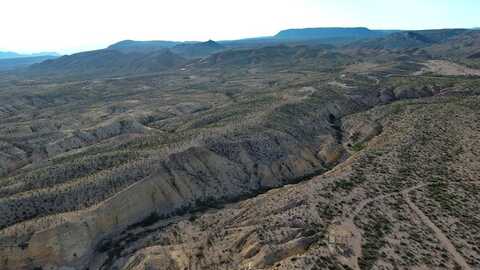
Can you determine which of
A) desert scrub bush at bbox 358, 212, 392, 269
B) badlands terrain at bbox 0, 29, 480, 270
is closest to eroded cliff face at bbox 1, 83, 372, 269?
badlands terrain at bbox 0, 29, 480, 270

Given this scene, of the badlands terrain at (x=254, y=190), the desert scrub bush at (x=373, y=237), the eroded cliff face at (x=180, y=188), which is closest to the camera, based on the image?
the desert scrub bush at (x=373, y=237)

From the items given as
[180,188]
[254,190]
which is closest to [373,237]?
[254,190]

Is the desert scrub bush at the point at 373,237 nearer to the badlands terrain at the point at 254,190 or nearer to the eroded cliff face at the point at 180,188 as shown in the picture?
the badlands terrain at the point at 254,190

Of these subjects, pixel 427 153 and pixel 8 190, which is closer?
pixel 8 190

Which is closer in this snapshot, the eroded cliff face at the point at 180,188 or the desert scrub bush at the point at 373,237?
the desert scrub bush at the point at 373,237

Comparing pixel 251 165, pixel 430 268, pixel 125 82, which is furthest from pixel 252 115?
pixel 125 82

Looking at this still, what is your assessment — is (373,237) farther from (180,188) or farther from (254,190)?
(180,188)

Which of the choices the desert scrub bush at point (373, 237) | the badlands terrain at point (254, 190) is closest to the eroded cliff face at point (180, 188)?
the badlands terrain at point (254, 190)

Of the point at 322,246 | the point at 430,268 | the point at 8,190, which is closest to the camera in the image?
the point at 430,268

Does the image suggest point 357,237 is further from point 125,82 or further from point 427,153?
point 125,82

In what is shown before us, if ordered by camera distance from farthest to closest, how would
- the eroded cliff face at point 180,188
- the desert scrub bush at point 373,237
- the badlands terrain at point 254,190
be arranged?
the eroded cliff face at point 180,188
the badlands terrain at point 254,190
the desert scrub bush at point 373,237

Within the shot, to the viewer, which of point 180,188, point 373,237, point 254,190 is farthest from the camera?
point 254,190
